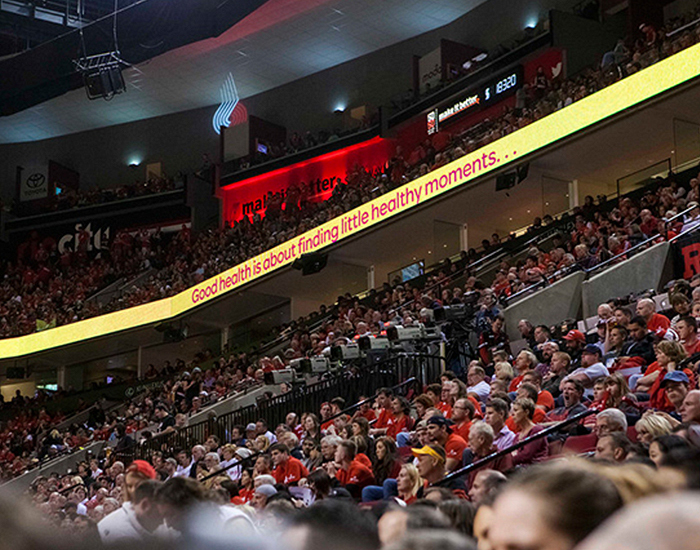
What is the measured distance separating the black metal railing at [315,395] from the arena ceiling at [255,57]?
45.5 ft

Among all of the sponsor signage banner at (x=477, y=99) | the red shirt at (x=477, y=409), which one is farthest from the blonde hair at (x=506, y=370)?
the sponsor signage banner at (x=477, y=99)

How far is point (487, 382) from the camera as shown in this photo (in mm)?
10648

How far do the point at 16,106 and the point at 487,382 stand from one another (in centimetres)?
1453

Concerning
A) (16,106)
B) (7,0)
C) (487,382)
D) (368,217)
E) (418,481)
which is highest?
(7,0)

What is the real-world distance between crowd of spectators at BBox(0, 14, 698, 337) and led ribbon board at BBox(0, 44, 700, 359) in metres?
0.22

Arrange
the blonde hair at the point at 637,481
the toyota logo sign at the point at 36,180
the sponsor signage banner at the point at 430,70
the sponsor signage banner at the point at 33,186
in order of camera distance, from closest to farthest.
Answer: the blonde hair at the point at 637,481 → the sponsor signage banner at the point at 430,70 → the sponsor signage banner at the point at 33,186 → the toyota logo sign at the point at 36,180

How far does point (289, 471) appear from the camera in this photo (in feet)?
29.1

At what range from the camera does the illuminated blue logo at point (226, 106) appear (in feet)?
104

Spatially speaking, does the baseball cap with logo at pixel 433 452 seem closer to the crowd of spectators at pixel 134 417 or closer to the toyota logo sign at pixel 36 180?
the crowd of spectators at pixel 134 417

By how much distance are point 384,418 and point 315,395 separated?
360 cm

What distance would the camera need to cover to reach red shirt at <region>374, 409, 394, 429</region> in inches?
403

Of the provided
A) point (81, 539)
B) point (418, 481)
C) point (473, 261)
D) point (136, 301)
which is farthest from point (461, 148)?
point (81, 539)

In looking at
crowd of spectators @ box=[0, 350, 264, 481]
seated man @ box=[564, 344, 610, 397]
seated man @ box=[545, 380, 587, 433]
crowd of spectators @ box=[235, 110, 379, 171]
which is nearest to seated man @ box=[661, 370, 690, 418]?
seated man @ box=[545, 380, 587, 433]

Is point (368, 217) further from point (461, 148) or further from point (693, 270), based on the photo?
point (693, 270)
